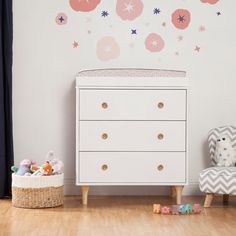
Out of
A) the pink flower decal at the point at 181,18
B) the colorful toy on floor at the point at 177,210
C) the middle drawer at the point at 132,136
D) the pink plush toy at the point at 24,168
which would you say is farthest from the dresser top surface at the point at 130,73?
the colorful toy on floor at the point at 177,210

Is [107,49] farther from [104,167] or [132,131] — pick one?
[104,167]

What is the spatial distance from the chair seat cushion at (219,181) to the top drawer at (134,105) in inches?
17.4

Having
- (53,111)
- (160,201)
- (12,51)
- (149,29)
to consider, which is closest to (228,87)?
(149,29)

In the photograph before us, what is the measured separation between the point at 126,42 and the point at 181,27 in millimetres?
443

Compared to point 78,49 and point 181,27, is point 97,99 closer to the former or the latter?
point 78,49

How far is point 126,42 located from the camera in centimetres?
467

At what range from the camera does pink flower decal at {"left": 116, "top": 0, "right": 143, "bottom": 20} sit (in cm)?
466

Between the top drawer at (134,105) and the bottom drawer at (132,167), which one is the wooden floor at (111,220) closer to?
the bottom drawer at (132,167)

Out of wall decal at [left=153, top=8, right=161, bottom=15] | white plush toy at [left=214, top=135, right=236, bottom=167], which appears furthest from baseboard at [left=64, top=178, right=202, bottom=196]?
wall decal at [left=153, top=8, right=161, bottom=15]

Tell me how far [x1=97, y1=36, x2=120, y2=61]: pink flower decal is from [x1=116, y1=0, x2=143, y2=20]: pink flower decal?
0.67 ft

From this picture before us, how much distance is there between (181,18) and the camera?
469 centimetres

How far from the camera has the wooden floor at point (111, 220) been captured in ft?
10.7

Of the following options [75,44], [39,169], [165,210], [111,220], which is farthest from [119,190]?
[75,44]

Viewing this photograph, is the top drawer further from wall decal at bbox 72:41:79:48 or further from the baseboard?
the baseboard
